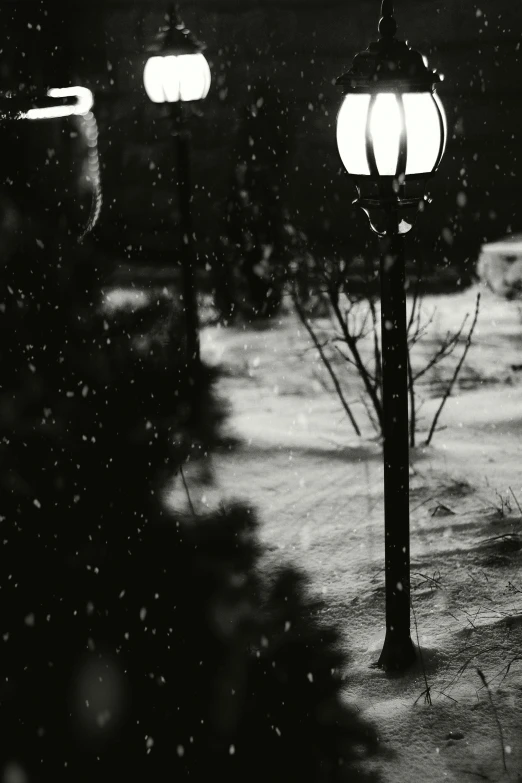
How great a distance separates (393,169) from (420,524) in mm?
2841

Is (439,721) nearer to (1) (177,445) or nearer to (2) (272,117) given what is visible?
(1) (177,445)

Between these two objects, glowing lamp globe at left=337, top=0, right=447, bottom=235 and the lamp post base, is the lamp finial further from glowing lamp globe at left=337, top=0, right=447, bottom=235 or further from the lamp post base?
the lamp post base

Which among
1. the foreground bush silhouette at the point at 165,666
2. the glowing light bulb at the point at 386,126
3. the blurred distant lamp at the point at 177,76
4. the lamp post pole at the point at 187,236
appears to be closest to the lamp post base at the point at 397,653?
the foreground bush silhouette at the point at 165,666

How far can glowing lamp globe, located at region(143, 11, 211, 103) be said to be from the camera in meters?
7.58

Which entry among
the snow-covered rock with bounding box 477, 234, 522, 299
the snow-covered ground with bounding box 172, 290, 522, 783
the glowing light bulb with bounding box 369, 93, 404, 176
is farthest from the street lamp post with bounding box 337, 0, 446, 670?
the snow-covered rock with bounding box 477, 234, 522, 299

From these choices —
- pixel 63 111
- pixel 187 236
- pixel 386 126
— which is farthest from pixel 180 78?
pixel 386 126

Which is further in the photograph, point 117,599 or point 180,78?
point 180,78

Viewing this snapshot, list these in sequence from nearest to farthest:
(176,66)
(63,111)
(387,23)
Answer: (387,23) < (176,66) < (63,111)

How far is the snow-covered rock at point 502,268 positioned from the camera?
11.1 m

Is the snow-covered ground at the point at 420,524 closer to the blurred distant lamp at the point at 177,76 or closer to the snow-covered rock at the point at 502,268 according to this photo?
the snow-covered rock at the point at 502,268

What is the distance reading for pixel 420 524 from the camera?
559 cm

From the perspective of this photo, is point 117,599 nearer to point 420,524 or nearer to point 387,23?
point 420,524

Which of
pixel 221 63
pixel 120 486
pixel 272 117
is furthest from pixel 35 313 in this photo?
pixel 221 63

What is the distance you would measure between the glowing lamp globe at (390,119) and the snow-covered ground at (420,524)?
2.23 meters
